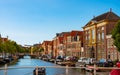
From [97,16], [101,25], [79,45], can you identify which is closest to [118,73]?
[101,25]

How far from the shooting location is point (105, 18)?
321ft

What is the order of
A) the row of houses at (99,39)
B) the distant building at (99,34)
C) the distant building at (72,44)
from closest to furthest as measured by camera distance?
1. the row of houses at (99,39)
2. the distant building at (99,34)
3. the distant building at (72,44)

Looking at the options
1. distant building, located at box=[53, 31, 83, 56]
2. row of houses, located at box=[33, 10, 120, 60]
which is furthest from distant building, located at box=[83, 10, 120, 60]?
distant building, located at box=[53, 31, 83, 56]

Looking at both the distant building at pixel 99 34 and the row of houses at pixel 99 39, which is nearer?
the row of houses at pixel 99 39

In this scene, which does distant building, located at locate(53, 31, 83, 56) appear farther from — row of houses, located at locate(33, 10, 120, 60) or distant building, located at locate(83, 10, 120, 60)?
distant building, located at locate(83, 10, 120, 60)

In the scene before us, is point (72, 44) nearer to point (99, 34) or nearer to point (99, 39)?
Answer: point (99, 34)

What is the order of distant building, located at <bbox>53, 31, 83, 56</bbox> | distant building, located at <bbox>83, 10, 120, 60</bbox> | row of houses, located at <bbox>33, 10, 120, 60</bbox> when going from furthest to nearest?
1. distant building, located at <bbox>53, 31, 83, 56</bbox>
2. distant building, located at <bbox>83, 10, 120, 60</bbox>
3. row of houses, located at <bbox>33, 10, 120, 60</bbox>

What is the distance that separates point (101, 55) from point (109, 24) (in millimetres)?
8976

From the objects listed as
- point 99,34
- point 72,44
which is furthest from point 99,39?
point 72,44

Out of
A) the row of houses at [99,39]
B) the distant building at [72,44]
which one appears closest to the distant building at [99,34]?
the row of houses at [99,39]

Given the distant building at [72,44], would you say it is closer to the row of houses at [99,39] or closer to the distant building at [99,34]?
the row of houses at [99,39]

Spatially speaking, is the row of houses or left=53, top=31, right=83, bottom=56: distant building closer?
the row of houses

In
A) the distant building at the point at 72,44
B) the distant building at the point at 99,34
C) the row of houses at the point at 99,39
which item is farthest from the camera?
the distant building at the point at 72,44

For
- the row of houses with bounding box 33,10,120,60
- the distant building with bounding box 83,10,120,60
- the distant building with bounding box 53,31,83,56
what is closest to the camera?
the row of houses with bounding box 33,10,120,60
